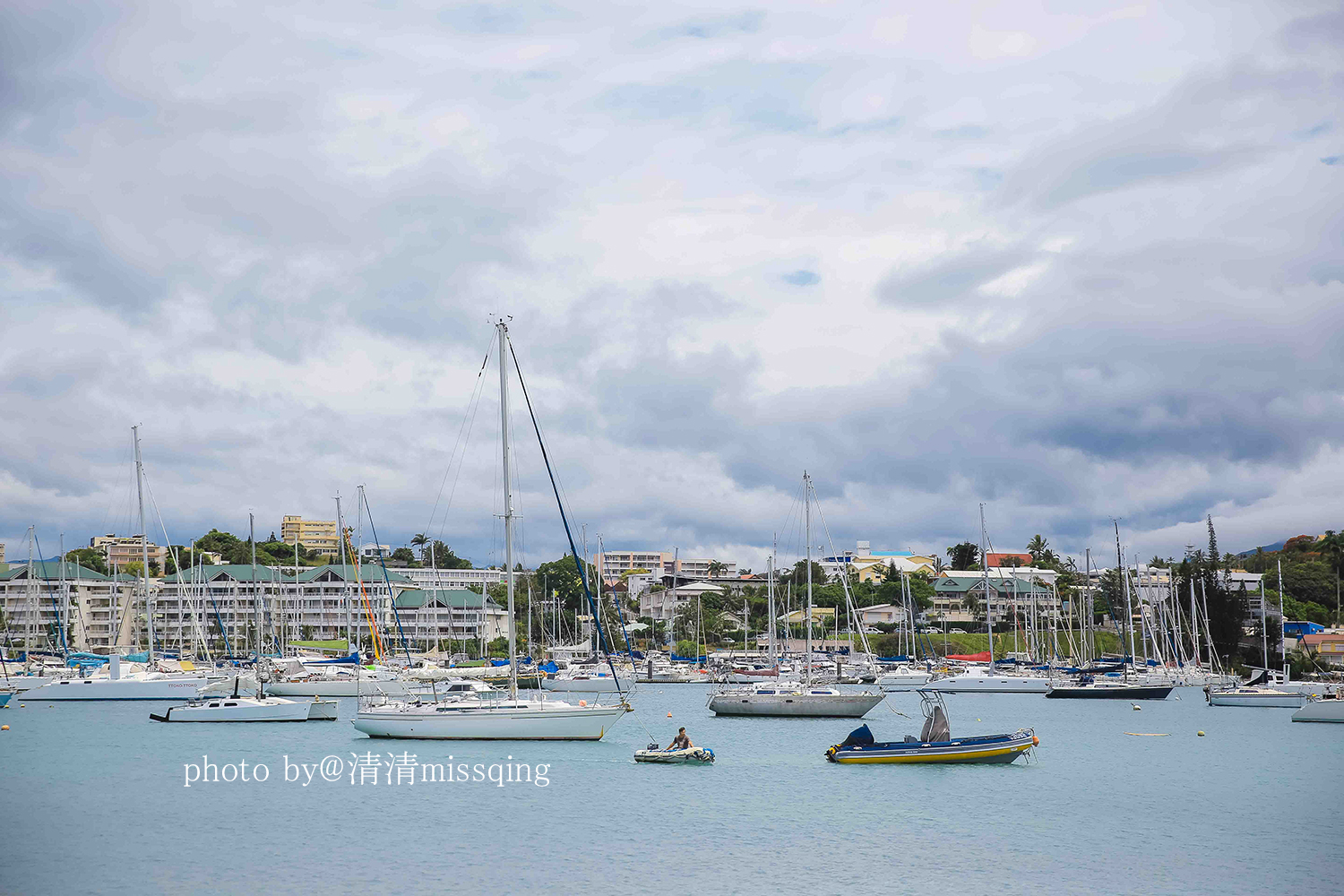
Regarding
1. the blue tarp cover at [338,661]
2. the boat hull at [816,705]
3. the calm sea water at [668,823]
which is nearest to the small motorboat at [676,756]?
the calm sea water at [668,823]

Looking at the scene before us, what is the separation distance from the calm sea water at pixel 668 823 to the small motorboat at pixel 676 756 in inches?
24.8

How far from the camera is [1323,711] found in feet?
233

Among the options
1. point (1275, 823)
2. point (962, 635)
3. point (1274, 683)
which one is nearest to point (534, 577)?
point (962, 635)

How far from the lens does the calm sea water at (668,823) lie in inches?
1079

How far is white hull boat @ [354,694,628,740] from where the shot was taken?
47938 millimetres

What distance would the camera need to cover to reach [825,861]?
2933 cm

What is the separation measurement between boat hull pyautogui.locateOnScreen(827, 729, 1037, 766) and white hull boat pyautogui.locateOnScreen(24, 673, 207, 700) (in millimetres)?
53600

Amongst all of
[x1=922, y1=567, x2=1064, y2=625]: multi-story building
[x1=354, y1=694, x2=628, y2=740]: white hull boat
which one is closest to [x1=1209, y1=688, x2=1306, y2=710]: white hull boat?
[x1=354, y1=694, x2=628, y2=740]: white hull boat

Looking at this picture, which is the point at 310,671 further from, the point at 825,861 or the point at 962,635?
the point at 962,635

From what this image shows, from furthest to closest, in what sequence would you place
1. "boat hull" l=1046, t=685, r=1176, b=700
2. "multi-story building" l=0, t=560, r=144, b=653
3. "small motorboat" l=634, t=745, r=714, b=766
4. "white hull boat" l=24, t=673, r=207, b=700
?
"multi-story building" l=0, t=560, r=144, b=653 < "boat hull" l=1046, t=685, r=1176, b=700 < "white hull boat" l=24, t=673, r=207, b=700 < "small motorboat" l=634, t=745, r=714, b=766

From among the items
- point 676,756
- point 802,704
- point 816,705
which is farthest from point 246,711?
point 816,705

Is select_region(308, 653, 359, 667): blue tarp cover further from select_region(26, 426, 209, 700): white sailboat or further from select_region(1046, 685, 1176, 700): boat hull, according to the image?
select_region(1046, 685, 1176, 700): boat hull

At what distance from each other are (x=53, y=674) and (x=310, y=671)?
18300 mm

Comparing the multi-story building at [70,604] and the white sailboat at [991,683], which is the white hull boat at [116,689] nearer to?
the white sailboat at [991,683]
